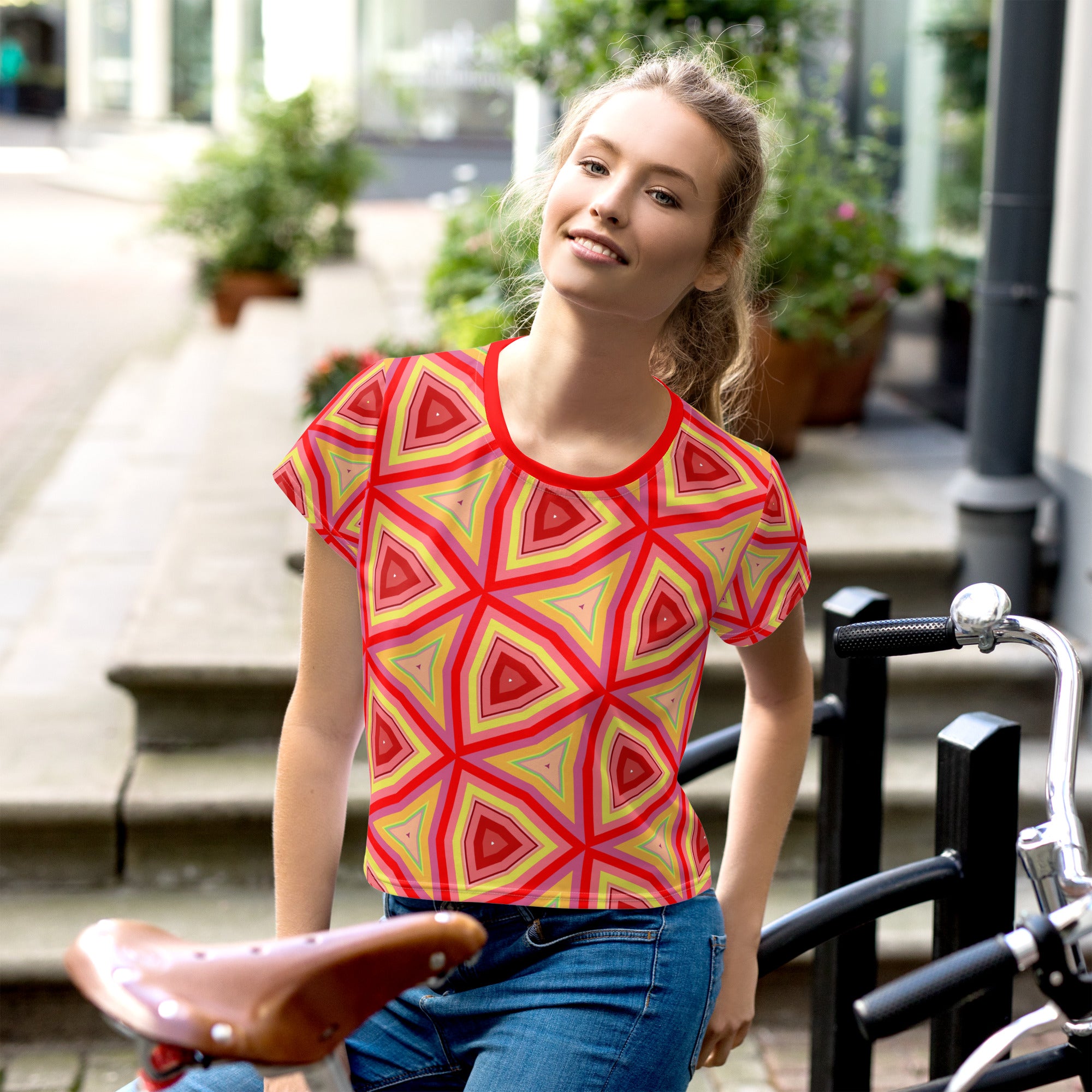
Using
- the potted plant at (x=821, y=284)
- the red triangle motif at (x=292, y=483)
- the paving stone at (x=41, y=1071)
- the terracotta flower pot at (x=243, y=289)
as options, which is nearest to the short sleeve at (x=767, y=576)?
the red triangle motif at (x=292, y=483)

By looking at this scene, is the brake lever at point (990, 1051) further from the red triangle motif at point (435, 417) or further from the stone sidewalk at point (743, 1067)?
the stone sidewalk at point (743, 1067)

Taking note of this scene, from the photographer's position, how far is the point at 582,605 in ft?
5.05

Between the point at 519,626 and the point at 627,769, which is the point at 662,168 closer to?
the point at 519,626

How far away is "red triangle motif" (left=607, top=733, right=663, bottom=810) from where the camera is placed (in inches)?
60.9

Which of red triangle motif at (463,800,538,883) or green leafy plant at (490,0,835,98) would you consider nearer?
red triangle motif at (463,800,538,883)

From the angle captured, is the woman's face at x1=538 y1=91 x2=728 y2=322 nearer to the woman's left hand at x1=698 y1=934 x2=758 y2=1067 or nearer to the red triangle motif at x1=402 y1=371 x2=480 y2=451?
the red triangle motif at x1=402 y1=371 x2=480 y2=451

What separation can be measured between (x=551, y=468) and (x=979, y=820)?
77 centimetres

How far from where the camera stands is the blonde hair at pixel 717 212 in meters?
1.62

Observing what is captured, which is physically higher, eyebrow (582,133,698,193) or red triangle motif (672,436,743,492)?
eyebrow (582,133,698,193)

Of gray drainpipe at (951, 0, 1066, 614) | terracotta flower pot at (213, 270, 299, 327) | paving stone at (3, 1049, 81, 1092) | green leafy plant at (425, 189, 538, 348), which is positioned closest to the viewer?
paving stone at (3, 1049, 81, 1092)

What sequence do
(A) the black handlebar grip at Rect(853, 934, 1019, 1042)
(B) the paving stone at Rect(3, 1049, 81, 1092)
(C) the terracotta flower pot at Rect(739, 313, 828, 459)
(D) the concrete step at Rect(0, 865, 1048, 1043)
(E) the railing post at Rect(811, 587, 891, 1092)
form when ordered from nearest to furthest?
1. (A) the black handlebar grip at Rect(853, 934, 1019, 1042)
2. (E) the railing post at Rect(811, 587, 891, 1092)
3. (B) the paving stone at Rect(3, 1049, 81, 1092)
4. (D) the concrete step at Rect(0, 865, 1048, 1043)
5. (C) the terracotta flower pot at Rect(739, 313, 828, 459)

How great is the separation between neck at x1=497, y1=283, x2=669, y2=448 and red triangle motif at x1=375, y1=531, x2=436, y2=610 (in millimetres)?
188

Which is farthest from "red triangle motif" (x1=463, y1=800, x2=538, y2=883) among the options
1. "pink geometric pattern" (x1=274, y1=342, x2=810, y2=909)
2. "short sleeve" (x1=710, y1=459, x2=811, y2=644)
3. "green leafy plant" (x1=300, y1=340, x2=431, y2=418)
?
"green leafy plant" (x1=300, y1=340, x2=431, y2=418)

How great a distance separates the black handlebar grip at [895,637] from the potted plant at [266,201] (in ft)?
32.5
